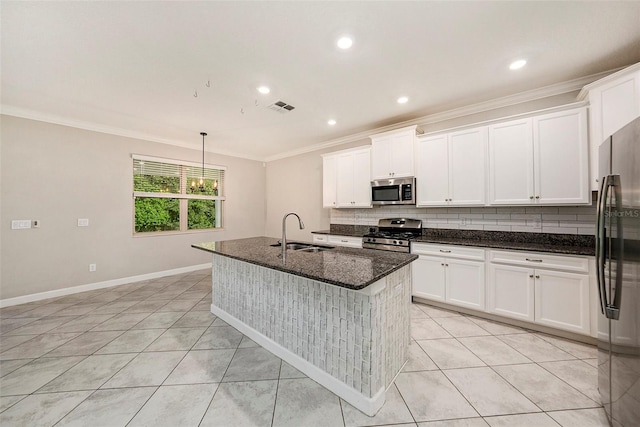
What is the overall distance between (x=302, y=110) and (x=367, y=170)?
142cm

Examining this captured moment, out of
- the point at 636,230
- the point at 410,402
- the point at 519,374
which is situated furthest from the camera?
the point at 519,374

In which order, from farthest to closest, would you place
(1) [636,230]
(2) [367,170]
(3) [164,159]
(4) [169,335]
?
(3) [164,159]
(2) [367,170]
(4) [169,335]
(1) [636,230]

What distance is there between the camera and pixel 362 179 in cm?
404

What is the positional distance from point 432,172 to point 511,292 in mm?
1685

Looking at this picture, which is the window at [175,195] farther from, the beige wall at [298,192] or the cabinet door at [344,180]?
the cabinet door at [344,180]

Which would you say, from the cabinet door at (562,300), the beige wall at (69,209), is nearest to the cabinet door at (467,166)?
the cabinet door at (562,300)

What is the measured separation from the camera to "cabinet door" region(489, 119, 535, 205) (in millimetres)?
2670

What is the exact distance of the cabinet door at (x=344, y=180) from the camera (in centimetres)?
420

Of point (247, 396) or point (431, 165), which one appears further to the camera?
point (431, 165)

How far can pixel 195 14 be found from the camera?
1.71 meters

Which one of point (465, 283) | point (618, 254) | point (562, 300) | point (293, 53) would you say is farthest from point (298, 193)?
point (618, 254)

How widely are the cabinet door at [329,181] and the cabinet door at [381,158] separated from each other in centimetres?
80

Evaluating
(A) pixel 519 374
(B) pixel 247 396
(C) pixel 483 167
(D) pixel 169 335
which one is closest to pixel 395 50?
(C) pixel 483 167

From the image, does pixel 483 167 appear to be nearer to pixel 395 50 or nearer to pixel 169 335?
pixel 395 50
